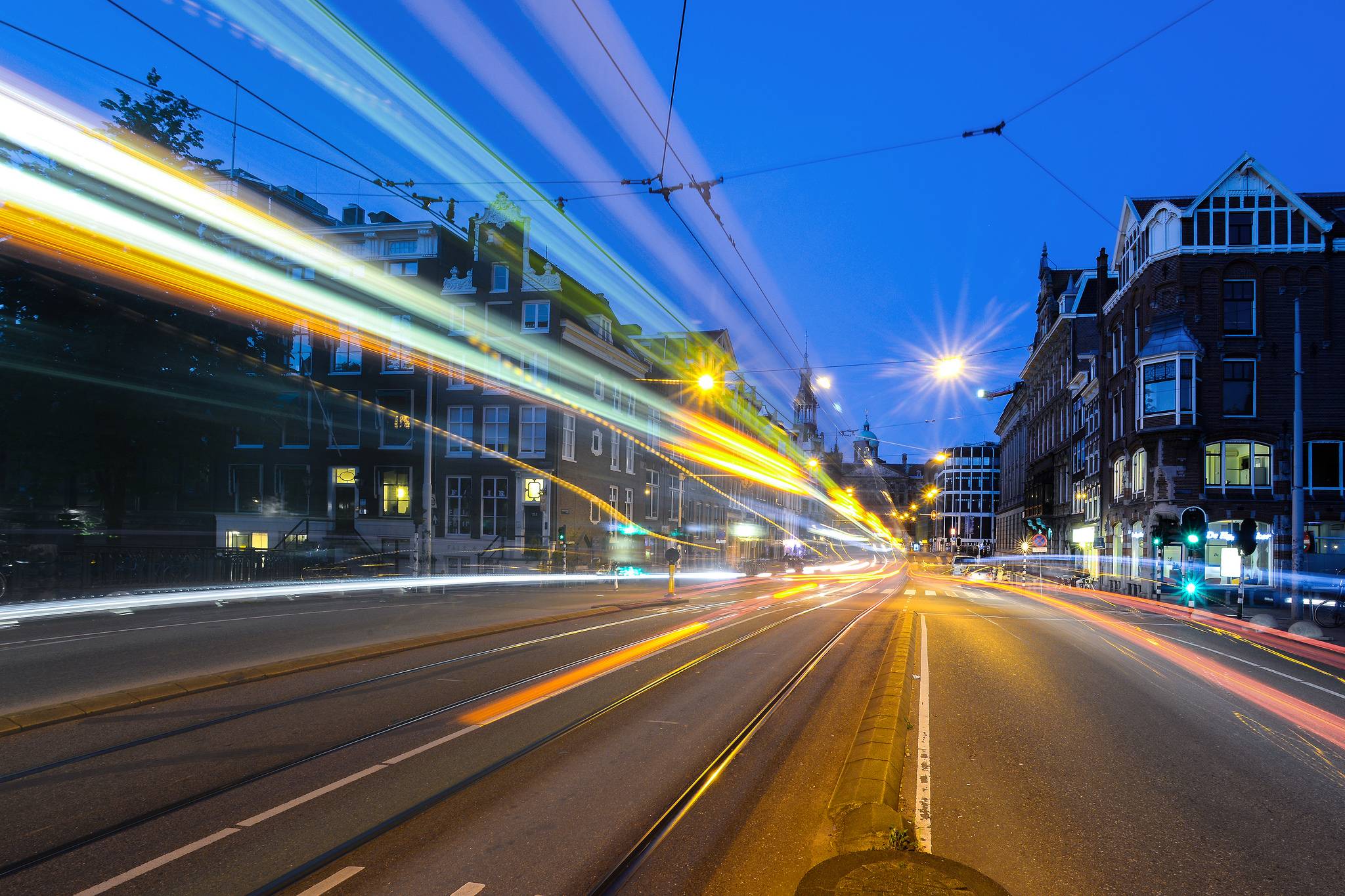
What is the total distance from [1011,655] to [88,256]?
27407mm

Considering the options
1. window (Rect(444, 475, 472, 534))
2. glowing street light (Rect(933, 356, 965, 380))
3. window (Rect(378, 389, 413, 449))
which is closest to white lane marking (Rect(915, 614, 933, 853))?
glowing street light (Rect(933, 356, 965, 380))

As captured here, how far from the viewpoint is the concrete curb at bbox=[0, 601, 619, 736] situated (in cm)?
809

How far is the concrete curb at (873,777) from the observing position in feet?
17.5

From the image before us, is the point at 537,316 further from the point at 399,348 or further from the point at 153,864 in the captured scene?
→ the point at 153,864

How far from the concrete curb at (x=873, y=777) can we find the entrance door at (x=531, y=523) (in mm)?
33784

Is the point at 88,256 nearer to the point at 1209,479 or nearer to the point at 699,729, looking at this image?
the point at 699,729

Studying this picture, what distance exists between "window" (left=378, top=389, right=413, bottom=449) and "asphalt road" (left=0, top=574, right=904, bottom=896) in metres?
35.0

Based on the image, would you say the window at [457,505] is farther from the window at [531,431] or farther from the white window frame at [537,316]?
the white window frame at [537,316]

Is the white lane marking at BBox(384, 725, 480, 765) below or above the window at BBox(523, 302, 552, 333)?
below

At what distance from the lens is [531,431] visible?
4353 centimetres

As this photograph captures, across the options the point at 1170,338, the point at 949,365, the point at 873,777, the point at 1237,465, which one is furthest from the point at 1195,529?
the point at 873,777

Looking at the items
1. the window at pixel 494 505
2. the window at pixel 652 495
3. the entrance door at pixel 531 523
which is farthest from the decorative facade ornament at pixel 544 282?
the window at pixel 652 495

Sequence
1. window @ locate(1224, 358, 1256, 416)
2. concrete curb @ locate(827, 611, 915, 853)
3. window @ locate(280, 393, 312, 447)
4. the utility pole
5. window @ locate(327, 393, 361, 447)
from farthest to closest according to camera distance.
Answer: window @ locate(327, 393, 361, 447)
window @ locate(280, 393, 312, 447)
window @ locate(1224, 358, 1256, 416)
the utility pole
concrete curb @ locate(827, 611, 915, 853)

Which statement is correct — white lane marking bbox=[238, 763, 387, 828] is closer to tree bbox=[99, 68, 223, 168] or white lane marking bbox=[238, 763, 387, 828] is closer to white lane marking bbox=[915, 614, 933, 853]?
white lane marking bbox=[915, 614, 933, 853]
